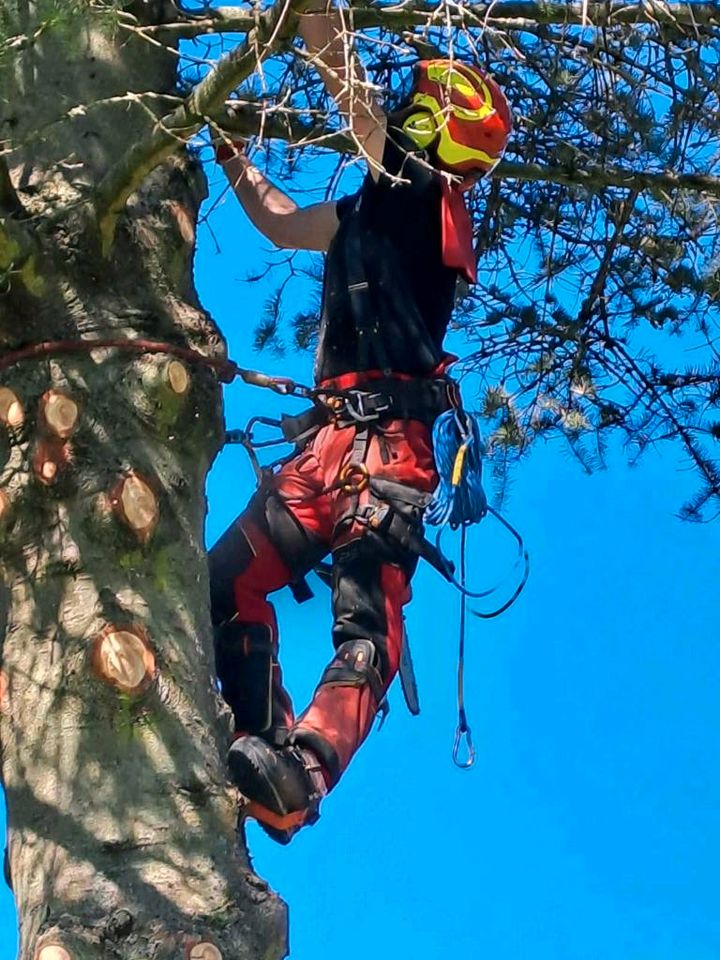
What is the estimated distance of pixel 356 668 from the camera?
8.49 ft

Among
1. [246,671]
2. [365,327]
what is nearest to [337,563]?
[246,671]

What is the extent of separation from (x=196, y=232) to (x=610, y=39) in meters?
1.02

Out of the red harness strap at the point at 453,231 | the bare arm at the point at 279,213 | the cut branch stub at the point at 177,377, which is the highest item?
the bare arm at the point at 279,213

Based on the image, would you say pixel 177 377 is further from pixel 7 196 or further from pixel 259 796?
pixel 259 796

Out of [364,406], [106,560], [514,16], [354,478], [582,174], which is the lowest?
[106,560]

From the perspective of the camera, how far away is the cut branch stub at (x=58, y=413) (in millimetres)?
2211

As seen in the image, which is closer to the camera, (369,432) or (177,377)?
(177,377)

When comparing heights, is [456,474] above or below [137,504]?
above

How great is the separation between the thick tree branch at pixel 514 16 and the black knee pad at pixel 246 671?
0.96 metres

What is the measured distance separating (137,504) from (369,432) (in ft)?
2.06

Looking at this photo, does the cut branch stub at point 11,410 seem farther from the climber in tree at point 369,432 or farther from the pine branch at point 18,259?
the climber in tree at point 369,432

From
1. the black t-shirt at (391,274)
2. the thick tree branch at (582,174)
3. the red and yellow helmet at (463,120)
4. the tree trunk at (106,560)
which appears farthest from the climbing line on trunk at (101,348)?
the thick tree branch at (582,174)

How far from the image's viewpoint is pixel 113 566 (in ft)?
7.14

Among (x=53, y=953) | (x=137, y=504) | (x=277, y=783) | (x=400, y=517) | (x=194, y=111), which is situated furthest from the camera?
(x=400, y=517)
